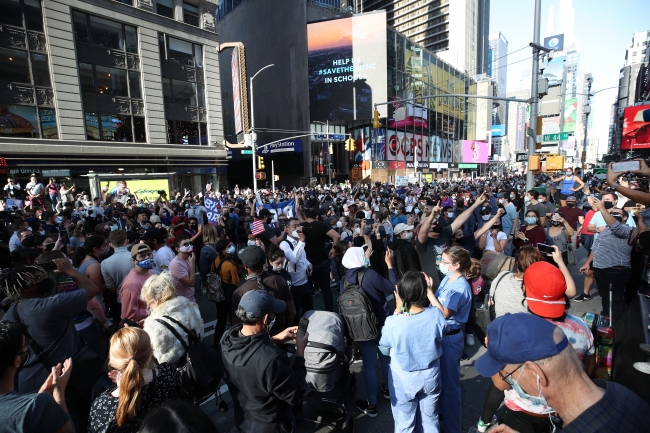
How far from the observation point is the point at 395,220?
8695 millimetres

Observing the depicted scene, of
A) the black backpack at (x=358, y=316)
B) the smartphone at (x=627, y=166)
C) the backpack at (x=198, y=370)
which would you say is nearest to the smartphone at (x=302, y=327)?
the black backpack at (x=358, y=316)

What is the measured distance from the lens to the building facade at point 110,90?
18.8 meters

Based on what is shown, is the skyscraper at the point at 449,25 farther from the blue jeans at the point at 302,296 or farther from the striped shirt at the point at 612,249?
the blue jeans at the point at 302,296

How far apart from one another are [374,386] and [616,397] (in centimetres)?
261

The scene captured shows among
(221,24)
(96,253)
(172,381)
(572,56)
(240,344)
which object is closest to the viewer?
(172,381)

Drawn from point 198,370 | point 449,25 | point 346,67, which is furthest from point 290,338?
point 449,25

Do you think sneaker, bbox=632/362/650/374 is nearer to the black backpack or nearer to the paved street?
the paved street

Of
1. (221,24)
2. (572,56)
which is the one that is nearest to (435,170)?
(221,24)

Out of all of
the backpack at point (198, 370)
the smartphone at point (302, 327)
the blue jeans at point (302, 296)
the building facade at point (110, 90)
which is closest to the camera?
the backpack at point (198, 370)

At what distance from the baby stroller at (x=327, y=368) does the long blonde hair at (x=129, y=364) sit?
1.37 metres

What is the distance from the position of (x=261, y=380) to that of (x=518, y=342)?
1693 mm

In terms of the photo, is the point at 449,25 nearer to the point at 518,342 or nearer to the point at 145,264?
the point at 145,264

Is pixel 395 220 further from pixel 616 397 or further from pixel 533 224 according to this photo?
pixel 616 397

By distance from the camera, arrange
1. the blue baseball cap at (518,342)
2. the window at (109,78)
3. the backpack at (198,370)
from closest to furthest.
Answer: the blue baseball cap at (518,342) < the backpack at (198,370) < the window at (109,78)
